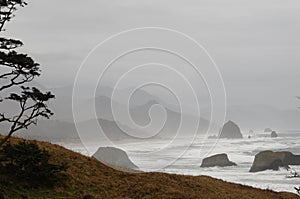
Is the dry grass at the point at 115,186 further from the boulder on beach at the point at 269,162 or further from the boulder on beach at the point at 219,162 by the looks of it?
the boulder on beach at the point at 219,162

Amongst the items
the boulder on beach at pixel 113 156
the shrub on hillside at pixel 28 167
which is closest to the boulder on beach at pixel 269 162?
the boulder on beach at pixel 113 156

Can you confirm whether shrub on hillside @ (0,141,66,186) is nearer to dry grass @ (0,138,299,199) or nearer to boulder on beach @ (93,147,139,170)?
dry grass @ (0,138,299,199)

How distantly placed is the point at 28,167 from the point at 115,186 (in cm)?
649

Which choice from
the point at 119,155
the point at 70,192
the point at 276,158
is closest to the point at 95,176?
the point at 70,192

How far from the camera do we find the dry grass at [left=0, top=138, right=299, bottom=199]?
23.0 metres

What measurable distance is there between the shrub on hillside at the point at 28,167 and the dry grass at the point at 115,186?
0.59 metres

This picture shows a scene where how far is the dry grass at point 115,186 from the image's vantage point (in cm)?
2299

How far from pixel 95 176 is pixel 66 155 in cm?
453

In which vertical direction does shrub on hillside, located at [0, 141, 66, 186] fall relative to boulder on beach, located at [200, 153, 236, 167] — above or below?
above

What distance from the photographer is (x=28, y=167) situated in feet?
76.8

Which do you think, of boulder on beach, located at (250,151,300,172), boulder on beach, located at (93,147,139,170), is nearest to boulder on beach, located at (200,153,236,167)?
boulder on beach, located at (250,151,300,172)

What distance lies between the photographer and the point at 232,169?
87.2 meters

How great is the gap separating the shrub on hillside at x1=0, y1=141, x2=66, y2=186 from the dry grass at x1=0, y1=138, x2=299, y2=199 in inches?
23.2

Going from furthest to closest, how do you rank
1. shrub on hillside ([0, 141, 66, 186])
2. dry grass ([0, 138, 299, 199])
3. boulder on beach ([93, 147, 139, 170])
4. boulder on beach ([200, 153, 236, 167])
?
1. boulder on beach ([93, 147, 139, 170])
2. boulder on beach ([200, 153, 236, 167])
3. shrub on hillside ([0, 141, 66, 186])
4. dry grass ([0, 138, 299, 199])
